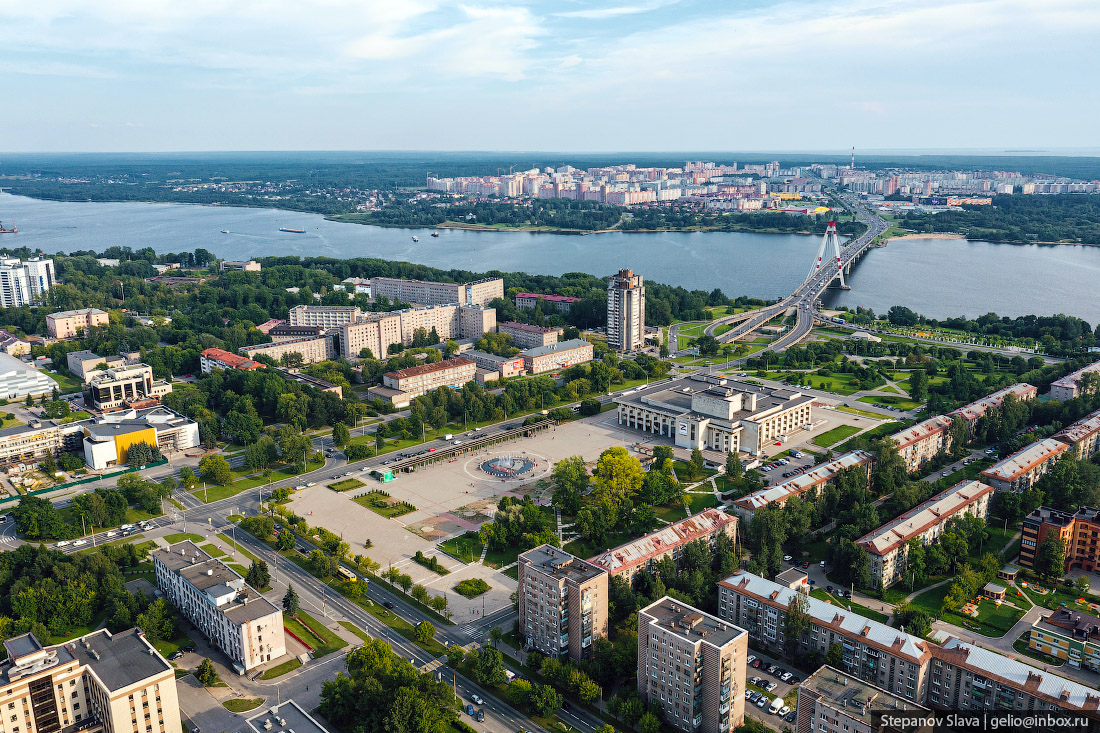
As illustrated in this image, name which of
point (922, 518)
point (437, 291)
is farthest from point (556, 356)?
point (922, 518)

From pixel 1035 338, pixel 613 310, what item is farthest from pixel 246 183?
pixel 1035 338

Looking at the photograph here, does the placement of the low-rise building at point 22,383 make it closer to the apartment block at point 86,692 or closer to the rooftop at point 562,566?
the apartment block at point 86,692

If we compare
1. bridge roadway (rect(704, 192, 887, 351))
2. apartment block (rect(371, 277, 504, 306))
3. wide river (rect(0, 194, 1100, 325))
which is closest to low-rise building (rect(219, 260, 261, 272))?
wide river (rect(0, 194, 1100, 325))

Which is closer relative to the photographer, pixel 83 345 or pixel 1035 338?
pixel 83 345

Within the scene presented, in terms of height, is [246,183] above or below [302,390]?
above

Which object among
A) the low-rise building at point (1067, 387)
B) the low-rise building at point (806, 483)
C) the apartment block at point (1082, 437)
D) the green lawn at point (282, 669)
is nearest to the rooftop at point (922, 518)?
the low-rise building at point (806, 483)

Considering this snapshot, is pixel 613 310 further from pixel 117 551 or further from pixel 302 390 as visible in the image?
pixel 117 551
